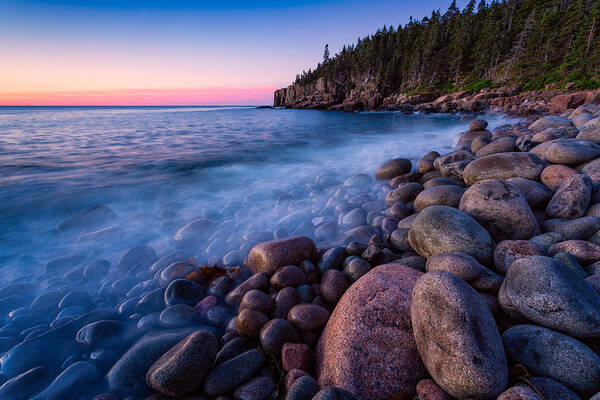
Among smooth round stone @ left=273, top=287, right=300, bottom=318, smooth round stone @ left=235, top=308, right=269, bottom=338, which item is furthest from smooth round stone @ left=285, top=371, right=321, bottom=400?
smooth round stone @ left=273, top=287, right=300, bottom=318

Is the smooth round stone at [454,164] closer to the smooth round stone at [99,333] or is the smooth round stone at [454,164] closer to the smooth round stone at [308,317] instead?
the smooth round stone at [308,317]

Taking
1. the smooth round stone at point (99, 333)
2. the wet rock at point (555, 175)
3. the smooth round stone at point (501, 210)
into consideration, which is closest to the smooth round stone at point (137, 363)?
the smooth round stone at point (99, 333)

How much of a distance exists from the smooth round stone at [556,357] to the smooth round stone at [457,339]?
240mm

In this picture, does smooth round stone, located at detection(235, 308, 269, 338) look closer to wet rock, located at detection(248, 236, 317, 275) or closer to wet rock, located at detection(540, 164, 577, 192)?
wet rock, located at detection(248, 236, 317, 275)

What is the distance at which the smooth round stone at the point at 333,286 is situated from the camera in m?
3.09

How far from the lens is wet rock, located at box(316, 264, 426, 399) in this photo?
2.00m

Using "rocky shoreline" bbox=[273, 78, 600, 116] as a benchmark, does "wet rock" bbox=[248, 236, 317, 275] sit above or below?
Answer: below

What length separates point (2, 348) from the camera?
9.27 feet

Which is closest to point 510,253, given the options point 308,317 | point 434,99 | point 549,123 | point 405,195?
point 308,317

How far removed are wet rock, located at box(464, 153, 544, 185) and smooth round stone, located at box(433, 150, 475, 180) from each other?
0.82 m

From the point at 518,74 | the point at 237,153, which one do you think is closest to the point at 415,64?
the point at 518,74

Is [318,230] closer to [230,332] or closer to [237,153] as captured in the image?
[230,332]

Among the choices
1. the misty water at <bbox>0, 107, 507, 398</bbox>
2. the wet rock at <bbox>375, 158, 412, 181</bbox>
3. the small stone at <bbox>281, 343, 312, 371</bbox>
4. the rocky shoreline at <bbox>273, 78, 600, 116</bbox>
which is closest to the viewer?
the small stone at <bbox>281, 343, 312, 371</bbox>

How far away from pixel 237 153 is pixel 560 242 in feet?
39.9
